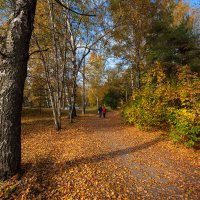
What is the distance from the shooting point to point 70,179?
4418 millimetres

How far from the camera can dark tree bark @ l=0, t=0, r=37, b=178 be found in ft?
12.8

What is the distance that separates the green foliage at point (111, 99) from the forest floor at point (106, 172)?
2606 cm

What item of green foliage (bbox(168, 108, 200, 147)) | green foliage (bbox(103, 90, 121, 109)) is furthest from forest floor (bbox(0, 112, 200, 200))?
green foliage (bbox(103, 90, 121, 109))

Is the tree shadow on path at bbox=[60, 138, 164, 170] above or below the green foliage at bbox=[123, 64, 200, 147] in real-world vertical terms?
below

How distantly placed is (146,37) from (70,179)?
45.4 ft

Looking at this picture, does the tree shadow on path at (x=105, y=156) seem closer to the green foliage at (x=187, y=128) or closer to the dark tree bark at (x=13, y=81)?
the green foliage at (x=187, y=128)

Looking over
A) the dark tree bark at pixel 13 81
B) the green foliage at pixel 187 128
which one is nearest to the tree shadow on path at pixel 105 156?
the green foliage at pixel 187 128

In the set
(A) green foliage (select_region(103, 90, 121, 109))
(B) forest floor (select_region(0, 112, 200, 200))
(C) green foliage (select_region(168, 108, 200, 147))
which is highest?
(A) green foliage (select_region(103, 90, 121, 109))

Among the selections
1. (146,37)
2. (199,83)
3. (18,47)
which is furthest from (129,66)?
(18,47)

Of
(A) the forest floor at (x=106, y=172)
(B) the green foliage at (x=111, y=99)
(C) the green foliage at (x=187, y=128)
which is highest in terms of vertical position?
(B) the green foliage at (x=111, y=99)

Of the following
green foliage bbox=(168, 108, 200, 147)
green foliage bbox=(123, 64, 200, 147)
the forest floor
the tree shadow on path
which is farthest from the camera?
green foliage bbox=(123, 64, 200, 147)

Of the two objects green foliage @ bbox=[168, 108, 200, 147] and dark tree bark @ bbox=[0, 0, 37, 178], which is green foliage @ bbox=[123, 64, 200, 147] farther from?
dark tree bark @ bbox=[0, 0, 37, 178]

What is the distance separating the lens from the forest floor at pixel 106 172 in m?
3.82

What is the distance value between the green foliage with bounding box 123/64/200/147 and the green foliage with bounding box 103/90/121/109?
20674 mm
